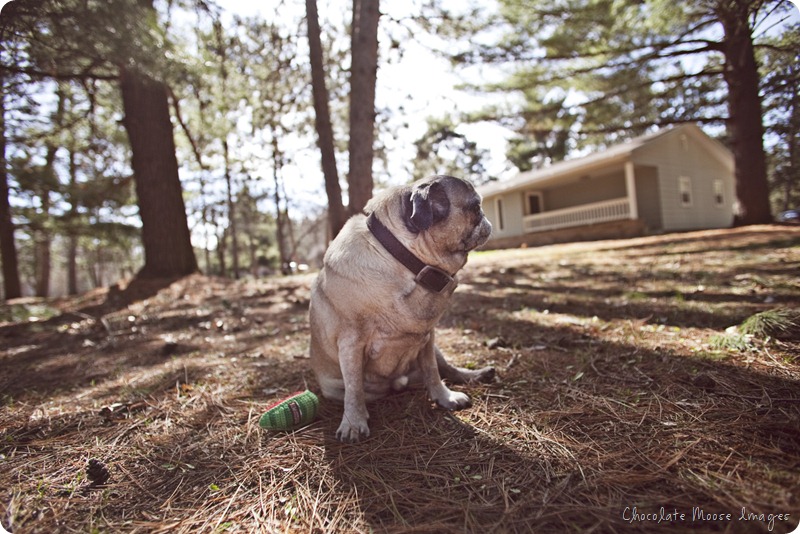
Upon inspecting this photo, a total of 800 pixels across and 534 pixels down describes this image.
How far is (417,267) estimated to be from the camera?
1998 mm

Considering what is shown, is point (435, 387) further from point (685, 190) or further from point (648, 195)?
point (685, 190)

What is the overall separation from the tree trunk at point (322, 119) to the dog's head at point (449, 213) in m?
5.19

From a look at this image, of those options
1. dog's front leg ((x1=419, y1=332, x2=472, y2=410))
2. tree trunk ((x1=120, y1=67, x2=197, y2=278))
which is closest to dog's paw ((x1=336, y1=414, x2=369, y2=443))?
dog's front leg ((x1=419, y1=332, x2=472, y2=410))

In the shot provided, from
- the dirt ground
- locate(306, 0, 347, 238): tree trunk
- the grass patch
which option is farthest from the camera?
locate(306, 0, 347, 238): tree trunk

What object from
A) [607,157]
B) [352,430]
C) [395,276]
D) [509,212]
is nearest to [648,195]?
[607,157]

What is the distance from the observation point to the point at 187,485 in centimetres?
161

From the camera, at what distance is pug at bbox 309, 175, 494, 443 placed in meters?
1.98

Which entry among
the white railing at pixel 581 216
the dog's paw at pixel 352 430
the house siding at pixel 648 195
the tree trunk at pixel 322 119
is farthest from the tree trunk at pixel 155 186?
the house siding at pixel 648 195

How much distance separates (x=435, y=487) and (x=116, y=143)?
1489 centimetres

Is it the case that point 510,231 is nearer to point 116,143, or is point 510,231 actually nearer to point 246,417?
point 116,143

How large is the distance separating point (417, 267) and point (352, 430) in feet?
3.01

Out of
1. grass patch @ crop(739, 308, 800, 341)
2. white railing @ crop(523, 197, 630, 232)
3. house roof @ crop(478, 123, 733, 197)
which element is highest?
house roof @ crop(478, 123, 733, 197)

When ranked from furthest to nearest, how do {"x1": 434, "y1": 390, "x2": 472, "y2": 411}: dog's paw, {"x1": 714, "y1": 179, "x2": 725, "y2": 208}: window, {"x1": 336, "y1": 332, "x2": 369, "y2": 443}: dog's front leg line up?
{"x1": 714, "y1": 179, "x2": 725, "y2": 208}: window → {"x1": 434, "y1": 390, "x2": 472, "y2": 411}: dog's paw → {"x1": 336, "y1": 332, "x2": 369, "y2": 443}: dog's front leg

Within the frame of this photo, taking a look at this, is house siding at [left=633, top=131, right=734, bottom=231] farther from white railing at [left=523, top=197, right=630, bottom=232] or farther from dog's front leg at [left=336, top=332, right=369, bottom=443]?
dog's front leg at [left=336, top=332, right=369, bottom=443]
